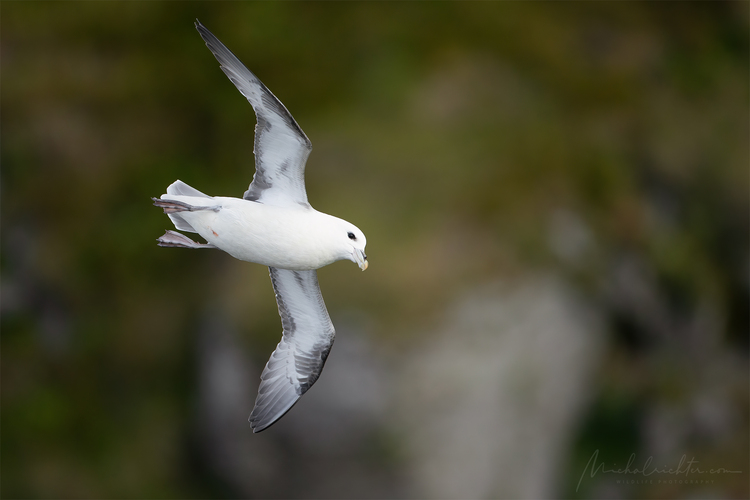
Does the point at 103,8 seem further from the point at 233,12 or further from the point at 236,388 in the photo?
the point at 236,388

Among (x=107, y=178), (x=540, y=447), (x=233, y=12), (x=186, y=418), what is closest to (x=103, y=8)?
(x=233, y=12)

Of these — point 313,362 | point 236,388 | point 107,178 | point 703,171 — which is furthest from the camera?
point 703,171

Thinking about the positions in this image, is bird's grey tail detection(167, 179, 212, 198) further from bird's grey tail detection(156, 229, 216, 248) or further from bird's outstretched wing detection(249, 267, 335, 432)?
bird's outstretched wing detection(249, 267, 335, 432)

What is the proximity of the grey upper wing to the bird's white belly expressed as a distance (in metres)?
0.19

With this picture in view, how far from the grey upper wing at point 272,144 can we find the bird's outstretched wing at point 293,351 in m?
1.06

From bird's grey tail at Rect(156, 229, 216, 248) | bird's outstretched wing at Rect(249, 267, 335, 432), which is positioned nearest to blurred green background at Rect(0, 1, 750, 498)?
bird's outstretched wing at Rect(249, 267, 335, 432)

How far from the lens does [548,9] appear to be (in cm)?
1391

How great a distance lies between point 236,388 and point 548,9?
8.41m

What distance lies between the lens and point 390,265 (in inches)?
412
